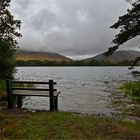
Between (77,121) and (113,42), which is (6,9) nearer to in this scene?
(113,42)

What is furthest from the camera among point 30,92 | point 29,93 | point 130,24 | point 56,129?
point 130,24

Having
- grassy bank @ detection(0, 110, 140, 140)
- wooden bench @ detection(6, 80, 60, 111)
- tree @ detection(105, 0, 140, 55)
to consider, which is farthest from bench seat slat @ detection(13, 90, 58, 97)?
tree @ detection(105, 0, 140, 55)

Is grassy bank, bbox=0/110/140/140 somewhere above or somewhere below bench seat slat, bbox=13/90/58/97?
below

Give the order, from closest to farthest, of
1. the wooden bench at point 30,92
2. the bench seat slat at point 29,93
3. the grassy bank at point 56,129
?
1. the grassy bank at point 56,129
2. the wooden bench at point 30,92
3. the bench seat slat at point 29,93

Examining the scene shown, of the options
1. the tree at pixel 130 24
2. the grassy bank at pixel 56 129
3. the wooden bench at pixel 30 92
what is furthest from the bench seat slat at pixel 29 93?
the tree at pixel 130 24

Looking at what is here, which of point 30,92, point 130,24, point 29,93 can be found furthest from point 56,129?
point 130,24

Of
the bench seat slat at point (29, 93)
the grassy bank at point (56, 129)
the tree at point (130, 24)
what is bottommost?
the grassy bank at point (56, 129)

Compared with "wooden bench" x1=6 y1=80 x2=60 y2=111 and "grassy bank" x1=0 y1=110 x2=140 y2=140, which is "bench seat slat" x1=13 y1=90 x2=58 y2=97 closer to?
"wooden bench" x1=6 y1=80 x2=60 y2=111

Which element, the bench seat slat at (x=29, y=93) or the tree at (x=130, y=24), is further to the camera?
the tree at (x=130, y=24)

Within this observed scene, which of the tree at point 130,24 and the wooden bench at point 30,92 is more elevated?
the tree at point 130,24

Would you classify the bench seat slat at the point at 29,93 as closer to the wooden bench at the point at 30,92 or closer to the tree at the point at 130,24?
the wooden bench at the point at 30,92

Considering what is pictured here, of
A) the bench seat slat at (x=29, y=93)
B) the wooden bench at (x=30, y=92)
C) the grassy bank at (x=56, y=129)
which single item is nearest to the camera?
the grassy bank at (x=56, y=129)

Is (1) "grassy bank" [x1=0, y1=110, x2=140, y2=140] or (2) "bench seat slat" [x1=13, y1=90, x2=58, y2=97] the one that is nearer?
(1) "grassy bank" [x1=0, y1=110, x2=140, y2=140]

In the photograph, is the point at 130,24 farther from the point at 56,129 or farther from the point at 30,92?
the point at 56,129
